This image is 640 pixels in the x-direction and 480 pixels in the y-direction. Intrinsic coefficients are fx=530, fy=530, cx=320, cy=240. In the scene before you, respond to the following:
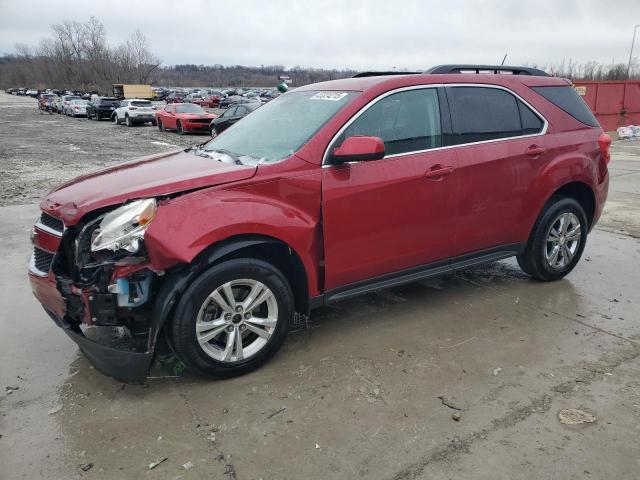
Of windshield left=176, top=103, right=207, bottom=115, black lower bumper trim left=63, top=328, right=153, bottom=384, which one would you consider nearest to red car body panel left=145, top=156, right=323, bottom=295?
black lower bumper trim left=63, top=328, right=153, bottom=384

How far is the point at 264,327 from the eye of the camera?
3426mm

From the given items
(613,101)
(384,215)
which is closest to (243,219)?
(384,215)

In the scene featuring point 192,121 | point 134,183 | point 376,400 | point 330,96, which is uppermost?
point 330,96

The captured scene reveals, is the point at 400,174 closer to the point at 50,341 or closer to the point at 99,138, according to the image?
the point at 50,341

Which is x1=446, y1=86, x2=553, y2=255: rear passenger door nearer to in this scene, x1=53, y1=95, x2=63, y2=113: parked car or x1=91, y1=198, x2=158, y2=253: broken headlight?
x1=91, y1=198, x2=158, y2=253: broken headlight

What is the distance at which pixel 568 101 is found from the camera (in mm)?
4867

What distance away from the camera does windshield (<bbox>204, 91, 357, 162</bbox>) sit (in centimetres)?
369

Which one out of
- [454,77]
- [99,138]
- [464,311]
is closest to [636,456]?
[464,311]

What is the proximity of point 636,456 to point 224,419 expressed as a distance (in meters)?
2.14

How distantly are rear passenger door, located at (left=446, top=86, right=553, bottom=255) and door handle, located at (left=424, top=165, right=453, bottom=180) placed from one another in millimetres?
132

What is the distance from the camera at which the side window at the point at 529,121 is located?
4491 millimetres

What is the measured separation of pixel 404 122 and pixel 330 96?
0.59 meters

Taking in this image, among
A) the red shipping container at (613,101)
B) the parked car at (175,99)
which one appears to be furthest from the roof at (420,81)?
the parked car at (175,99)

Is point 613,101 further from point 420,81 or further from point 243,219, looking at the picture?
Result: point 243,219
